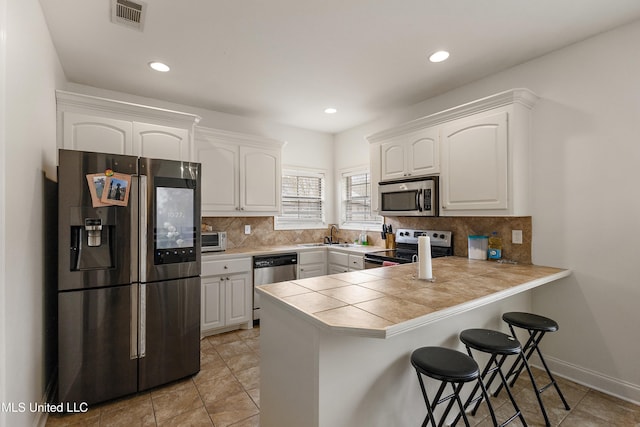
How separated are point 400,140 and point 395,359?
2458mm

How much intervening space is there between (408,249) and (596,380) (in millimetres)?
1889

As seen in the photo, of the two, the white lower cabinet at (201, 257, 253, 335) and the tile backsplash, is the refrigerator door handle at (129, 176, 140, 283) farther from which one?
the tile backsplash

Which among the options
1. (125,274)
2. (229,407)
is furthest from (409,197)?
(125,274)

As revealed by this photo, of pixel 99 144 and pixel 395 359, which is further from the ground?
pixel 99 144

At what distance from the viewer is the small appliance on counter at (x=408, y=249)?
3.27 metres

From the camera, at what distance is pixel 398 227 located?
3.98 m

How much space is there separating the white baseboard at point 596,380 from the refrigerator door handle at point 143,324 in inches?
128

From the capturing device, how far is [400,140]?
3.44 meters

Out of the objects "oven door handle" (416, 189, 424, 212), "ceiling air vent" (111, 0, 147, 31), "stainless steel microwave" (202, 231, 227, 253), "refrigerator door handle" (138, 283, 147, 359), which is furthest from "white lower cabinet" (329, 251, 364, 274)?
"ceiling air vent" (111, 0, 147, 31)

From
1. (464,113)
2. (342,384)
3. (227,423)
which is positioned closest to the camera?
(342,384)

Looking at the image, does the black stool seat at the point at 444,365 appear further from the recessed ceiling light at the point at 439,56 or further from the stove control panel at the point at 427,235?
the recessed ceiling light at the point at 439,56

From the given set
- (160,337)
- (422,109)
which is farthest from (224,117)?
(160,337)

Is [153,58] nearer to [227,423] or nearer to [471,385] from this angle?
[227,423]

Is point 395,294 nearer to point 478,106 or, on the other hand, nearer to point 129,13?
point 478,106
